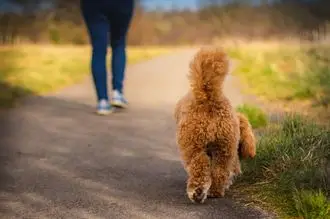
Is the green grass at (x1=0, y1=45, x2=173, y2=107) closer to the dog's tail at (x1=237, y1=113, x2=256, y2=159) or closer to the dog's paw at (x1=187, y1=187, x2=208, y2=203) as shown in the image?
the dog's tail at (x1=237, y1=113, x2=256, y2=159)

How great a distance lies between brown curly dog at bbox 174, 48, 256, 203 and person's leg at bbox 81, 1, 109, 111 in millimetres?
4196

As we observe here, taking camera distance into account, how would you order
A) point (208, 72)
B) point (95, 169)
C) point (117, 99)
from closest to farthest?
point (208, 72), point (95, 169), point (117, 99)

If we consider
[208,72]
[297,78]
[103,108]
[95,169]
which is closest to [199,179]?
[208,72]

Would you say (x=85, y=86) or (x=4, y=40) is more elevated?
(x=85, y=86)

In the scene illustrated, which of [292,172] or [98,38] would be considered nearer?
[292,172]

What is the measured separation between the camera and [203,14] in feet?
119

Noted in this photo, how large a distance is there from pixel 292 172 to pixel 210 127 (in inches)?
24.3

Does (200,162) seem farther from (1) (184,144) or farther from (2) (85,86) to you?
(2) (85,86)

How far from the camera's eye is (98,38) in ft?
26.4

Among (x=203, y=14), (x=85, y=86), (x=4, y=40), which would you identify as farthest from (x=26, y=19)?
(x=85, y=86)

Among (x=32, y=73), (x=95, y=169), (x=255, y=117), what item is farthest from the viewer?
(x=32, y=73)

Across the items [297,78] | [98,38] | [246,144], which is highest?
[246,144]

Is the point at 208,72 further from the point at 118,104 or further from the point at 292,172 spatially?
the point at 118,104

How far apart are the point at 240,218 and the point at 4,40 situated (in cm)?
1838
